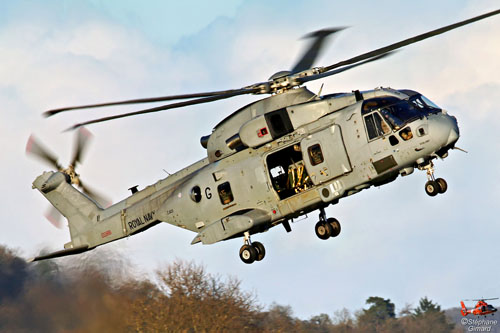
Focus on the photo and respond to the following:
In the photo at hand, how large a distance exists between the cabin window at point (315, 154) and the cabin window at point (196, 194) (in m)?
3.26

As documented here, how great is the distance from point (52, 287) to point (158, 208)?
6953mm

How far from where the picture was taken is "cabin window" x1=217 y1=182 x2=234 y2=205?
20.1 meters

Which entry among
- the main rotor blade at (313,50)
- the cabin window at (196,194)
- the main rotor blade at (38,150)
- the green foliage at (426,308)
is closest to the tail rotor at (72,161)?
the main rotor blade at (38,150)

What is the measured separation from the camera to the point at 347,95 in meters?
19.4

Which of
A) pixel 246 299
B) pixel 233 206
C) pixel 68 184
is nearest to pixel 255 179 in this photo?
pixel 233 206

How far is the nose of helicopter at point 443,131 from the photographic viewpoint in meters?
17.8

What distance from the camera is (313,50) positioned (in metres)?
19.2

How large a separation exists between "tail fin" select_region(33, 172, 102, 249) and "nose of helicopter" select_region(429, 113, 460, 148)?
10.2 metres

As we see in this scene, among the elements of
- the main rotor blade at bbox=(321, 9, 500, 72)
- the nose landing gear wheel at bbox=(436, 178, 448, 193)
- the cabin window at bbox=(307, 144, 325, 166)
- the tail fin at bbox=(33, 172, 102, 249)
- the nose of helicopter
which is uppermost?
the tail fin at bbox=(33, 172, 102, 249)

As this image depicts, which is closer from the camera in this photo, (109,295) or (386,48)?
(386,48)

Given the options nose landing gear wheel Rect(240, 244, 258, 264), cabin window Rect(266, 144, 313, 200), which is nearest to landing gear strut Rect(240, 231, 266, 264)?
nose landing gear wheel Rect(240, 244, 258, 264)

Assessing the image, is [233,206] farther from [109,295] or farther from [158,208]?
[109,295]

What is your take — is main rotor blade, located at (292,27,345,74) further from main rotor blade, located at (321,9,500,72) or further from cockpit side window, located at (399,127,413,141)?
cockpit side window, located at (399,127,413,141)

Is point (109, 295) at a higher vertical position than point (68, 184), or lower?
lower
